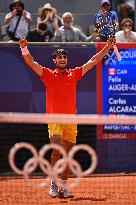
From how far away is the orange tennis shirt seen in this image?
11.3 meters

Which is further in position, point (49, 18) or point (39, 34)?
point (49, 18)

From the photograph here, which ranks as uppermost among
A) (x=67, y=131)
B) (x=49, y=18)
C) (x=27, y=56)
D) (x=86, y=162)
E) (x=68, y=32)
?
(x=49, y=18)

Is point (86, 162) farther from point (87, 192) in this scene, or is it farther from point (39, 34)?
point (39, 34)

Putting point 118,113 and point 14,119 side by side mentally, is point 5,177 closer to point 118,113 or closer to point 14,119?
point 118,113

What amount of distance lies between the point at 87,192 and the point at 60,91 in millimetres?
1787

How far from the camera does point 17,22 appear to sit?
1504cm

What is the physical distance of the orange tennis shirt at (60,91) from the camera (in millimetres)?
11344

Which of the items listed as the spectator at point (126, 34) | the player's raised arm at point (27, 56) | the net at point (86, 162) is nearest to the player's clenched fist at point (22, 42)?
the player's raised arm at point (27, 56)

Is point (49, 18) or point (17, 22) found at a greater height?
point (49, 18)

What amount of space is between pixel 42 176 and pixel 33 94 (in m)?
1.74

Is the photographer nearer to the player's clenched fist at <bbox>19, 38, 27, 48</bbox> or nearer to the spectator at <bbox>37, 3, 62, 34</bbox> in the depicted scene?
the spectator at <bbox>37, 3, 62, 34</bbox>

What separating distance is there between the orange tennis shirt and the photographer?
379 centimetres

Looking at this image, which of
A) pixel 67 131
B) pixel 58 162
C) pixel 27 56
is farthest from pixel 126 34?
pixel 58 162

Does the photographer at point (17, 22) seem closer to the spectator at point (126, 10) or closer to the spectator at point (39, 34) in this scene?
the spectator at point (39, 34)
